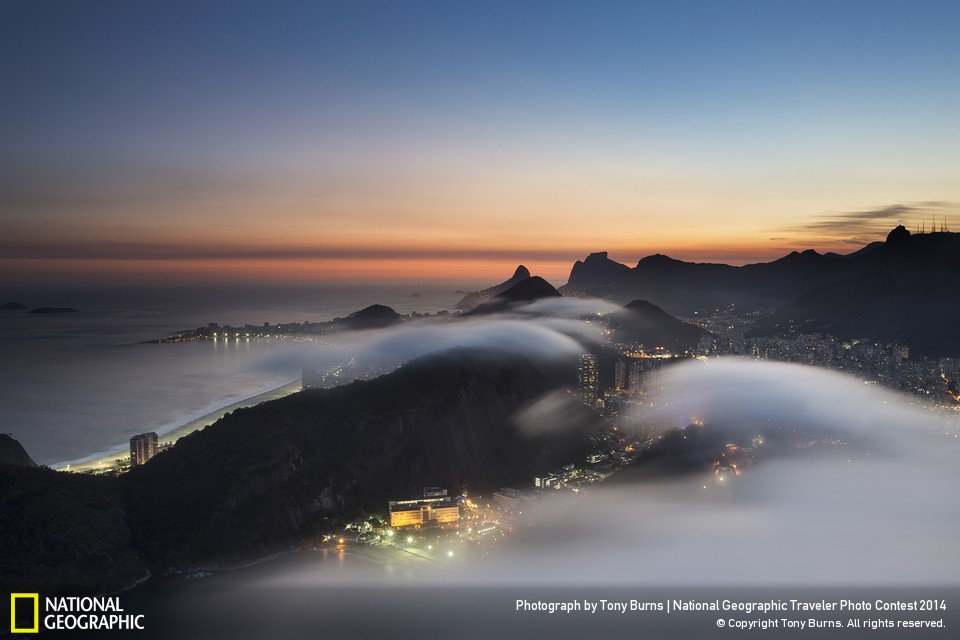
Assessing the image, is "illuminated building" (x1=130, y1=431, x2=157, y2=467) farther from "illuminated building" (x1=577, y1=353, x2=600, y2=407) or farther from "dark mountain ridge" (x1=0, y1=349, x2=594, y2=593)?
"illuminated building" (x1=577, y1=353, x2=600, y2=407)

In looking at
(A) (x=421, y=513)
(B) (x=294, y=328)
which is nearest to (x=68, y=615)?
(A) (x=421, y=513)

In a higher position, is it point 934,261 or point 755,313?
point 934,261

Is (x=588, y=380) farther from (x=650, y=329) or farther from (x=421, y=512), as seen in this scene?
(x=650, y=329)

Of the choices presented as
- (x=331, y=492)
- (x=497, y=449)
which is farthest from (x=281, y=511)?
(x=497, y=449)

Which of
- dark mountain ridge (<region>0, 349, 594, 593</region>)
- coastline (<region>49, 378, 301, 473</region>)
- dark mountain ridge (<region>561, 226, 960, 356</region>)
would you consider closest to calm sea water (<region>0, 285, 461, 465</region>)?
coastline (<region>49, 378, 301, 473</region>)

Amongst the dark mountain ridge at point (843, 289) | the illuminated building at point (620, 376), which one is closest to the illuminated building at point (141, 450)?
the illuminated building at point (620, 376)

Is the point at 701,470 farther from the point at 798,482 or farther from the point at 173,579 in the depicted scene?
the point at 173,579

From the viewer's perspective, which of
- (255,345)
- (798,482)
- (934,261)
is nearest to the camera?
(798,482)
